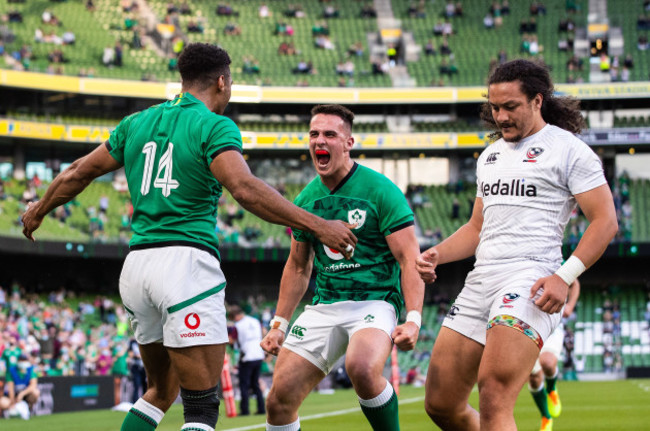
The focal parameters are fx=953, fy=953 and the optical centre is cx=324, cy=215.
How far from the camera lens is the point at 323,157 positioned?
7055mm

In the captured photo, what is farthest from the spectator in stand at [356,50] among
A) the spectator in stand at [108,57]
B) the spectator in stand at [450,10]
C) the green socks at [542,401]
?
the green socks at [542,401]

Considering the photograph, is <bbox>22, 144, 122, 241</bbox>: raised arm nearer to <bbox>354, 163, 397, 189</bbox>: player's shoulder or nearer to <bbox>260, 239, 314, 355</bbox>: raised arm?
<bbox>260, 239, 314, 355</bbox>: raised arm

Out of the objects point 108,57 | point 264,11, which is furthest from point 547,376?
point 264,11

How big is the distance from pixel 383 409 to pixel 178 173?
221 cm

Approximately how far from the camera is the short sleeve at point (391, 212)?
6.93 meters

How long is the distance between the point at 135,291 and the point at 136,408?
86 cm

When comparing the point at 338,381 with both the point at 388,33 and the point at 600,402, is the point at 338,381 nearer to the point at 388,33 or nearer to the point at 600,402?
the point at 600,402

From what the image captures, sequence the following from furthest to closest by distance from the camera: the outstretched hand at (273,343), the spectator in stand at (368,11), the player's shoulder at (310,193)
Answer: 1. the spectator in stand at (368,11)
2. the player's shoulder at (310,193)
3. the outstretched hand at (273,343)

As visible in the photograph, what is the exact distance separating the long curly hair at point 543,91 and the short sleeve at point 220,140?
1674mm

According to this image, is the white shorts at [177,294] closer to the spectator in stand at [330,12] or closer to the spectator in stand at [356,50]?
the spectator in stand at [356,50]

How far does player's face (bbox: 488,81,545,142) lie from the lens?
5887mm

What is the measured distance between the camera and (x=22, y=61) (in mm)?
42250

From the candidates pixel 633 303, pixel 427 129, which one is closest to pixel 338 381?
pixel 633 303

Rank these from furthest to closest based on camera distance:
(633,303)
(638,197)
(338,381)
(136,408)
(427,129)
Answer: (427,129)
(638,197)
(633,303)
(338,381)
(136,408)
